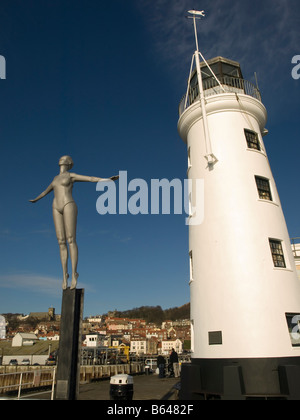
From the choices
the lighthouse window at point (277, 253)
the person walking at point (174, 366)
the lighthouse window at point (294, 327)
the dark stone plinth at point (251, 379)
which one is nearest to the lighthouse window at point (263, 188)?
the lighthouse window at point (277, 253)

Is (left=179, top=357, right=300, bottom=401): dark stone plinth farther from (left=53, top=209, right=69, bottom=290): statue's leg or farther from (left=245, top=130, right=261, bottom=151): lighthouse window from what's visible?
(left=245, top=130, right=261, bottom=151): lighthouse window

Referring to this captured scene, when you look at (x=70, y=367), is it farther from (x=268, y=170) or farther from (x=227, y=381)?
(x=268, y=170)

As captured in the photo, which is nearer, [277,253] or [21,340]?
[277,253]

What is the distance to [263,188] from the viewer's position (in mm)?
13711

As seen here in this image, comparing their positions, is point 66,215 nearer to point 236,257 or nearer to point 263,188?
point 236,257

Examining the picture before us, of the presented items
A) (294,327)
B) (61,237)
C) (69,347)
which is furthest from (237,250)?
(69,347)

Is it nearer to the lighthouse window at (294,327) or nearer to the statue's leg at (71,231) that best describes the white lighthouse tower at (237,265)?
the lighthouse window at (294,327)

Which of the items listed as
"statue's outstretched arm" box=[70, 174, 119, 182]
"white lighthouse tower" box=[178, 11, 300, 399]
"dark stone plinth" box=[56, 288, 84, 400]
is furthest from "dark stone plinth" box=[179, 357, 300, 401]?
"statue's outstretched arm" box=[70, 174, 119, 182]

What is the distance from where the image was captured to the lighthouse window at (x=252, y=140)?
14625mm

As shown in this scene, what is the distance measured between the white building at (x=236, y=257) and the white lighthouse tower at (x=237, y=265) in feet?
0.11

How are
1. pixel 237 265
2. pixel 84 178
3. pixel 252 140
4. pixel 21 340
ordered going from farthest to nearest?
pixel 21 340, pixel 252 140, pixel 237 265, pixel 84 178

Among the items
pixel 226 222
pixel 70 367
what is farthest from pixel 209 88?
pixel 70 367

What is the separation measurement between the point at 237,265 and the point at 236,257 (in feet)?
1.05

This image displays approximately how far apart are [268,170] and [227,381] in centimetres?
919
